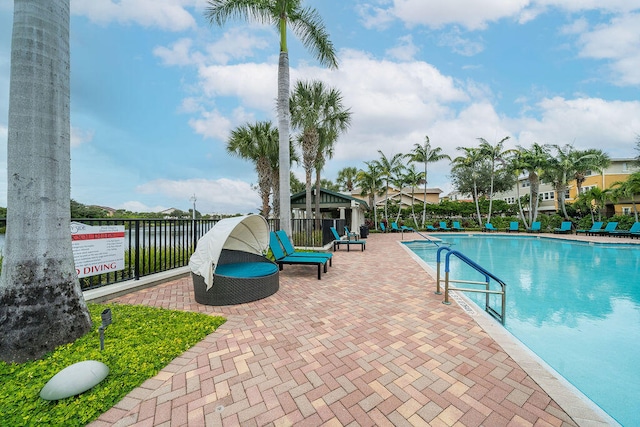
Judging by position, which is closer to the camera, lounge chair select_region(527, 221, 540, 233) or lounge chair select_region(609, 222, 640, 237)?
lounge chair select_region(609, 222, 640, 237)

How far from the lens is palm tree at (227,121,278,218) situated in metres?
18.2

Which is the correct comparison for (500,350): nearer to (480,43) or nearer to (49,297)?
(49,297)

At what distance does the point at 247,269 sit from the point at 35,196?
339 centimetres

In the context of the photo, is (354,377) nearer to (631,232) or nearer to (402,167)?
(402,167)

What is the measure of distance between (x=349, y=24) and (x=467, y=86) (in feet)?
29.9

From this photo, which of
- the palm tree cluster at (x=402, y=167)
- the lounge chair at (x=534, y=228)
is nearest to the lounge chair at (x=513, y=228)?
the lounge chair at (x=534, y=228)

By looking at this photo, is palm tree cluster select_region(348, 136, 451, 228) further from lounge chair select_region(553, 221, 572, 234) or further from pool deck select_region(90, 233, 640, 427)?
pool deck select_region(90, 233, 640, 427)

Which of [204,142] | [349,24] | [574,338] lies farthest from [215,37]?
[574,338]

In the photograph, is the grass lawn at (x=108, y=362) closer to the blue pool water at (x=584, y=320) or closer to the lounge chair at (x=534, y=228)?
the blue pool water at (x=584, y=320)

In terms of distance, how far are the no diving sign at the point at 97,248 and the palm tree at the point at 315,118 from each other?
38.6 ft

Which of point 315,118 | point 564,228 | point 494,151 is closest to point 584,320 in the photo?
point 315,118

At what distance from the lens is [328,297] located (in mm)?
5047

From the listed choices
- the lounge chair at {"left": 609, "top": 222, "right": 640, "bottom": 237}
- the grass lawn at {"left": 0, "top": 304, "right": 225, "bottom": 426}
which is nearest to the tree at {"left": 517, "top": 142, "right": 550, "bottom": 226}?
the lounge chair at {"left": 609, "top": 222, "right": 640, "bottom": 237}

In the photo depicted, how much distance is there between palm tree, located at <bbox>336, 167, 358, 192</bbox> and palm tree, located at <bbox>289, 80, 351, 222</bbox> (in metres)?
19.7
